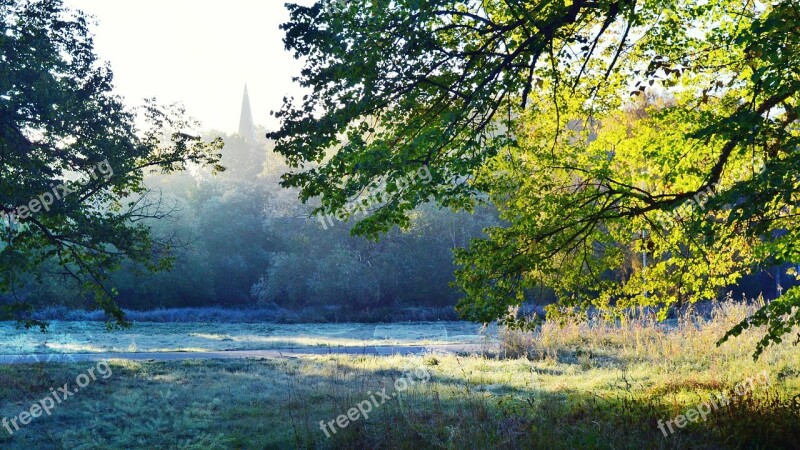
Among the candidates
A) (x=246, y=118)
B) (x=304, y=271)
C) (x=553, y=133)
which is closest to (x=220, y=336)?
(x=304, y=271)

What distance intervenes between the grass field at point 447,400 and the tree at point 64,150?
2222 mm

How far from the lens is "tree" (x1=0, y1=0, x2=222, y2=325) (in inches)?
423

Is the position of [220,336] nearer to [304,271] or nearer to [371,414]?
[304,271]

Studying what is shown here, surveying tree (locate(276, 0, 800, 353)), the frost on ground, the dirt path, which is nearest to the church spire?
the frost on ground

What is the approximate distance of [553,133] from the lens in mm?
10477

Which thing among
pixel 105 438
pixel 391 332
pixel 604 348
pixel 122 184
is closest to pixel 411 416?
pixel 105 438

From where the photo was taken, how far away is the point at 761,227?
6.93 m

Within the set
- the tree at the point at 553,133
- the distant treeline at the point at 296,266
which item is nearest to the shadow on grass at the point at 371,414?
the tree at the point at 553,133

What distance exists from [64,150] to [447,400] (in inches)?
307

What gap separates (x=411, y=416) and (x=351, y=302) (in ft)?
105

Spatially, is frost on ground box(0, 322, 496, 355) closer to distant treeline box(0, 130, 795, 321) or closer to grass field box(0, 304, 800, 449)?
distant treeline box(0, 130, 795, 321)

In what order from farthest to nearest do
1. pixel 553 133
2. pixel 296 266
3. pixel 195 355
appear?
pixel 296 266, pixel 195 355, pixel 553 133

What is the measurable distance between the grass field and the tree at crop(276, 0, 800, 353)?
1370mm

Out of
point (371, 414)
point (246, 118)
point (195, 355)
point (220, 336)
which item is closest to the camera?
point (371, 414)
